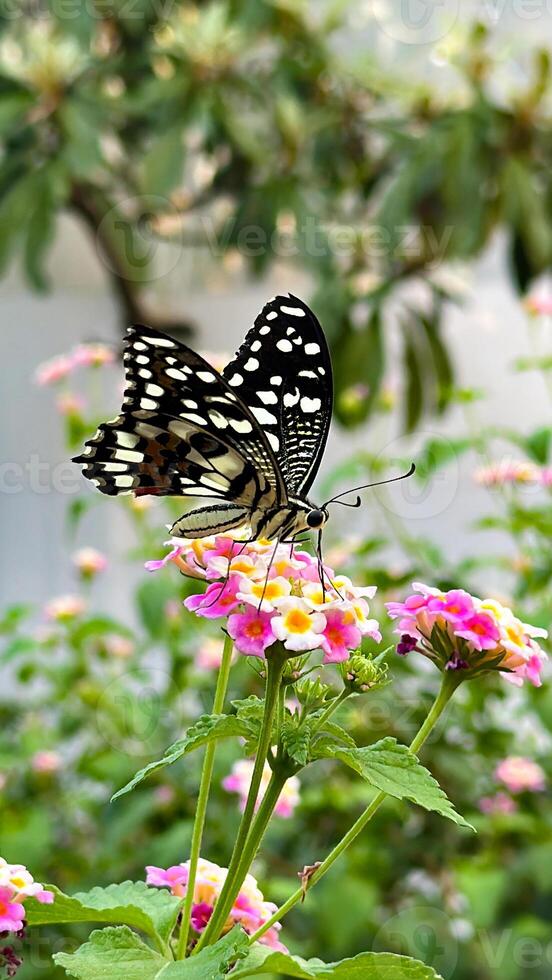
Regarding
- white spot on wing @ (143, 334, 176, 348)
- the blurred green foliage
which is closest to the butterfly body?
white spot on wing @ (143, 334, 176, 348)

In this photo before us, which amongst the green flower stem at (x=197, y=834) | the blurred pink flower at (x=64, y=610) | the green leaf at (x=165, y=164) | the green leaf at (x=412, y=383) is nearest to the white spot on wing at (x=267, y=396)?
the green flower stem at (x=197, y=834)

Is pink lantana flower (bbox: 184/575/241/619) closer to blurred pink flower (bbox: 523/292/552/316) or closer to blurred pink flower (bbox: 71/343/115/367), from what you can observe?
blurred pink flower (bbox: 71/343/115/367)

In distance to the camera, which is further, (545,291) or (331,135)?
(545,291)

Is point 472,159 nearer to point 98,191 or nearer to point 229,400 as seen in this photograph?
point 98,191

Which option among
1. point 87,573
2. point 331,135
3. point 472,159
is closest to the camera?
point 87,573

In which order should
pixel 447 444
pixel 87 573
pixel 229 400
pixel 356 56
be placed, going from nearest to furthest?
pixel 229 400
pixel 447 444
pixel 87 573
pixel 356 56

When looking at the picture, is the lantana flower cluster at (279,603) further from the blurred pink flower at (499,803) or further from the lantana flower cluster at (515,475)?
the blurred pink flower at (499,803)

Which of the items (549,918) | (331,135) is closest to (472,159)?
(331,135)
